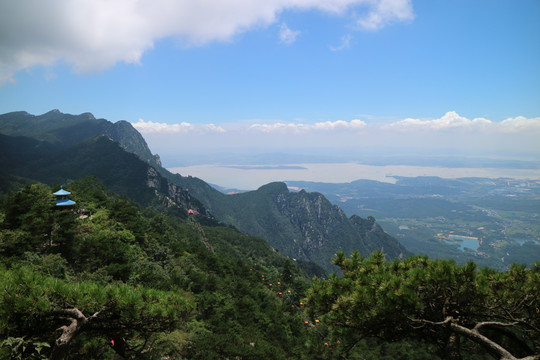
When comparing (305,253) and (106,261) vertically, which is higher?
(106,261)

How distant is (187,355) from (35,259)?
10755 mm

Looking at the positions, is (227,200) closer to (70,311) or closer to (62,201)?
(62,201)

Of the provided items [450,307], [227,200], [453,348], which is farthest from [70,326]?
[227,200]

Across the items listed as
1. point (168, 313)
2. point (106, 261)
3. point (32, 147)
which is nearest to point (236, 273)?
point (106, 261)

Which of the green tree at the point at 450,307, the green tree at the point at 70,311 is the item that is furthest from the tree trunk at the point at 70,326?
the green tree at the point at 450,307

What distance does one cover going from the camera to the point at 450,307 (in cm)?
514

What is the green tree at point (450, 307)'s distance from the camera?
4695mm

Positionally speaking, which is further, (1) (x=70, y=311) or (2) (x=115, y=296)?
(2) (x=115, y=296)

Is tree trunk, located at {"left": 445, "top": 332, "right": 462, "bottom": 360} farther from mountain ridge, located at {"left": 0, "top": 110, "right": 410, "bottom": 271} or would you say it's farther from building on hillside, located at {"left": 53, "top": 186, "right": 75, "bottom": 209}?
mountain ridge, located at {"left": 0, "top": 110, "right": 410, "bottom": 271}

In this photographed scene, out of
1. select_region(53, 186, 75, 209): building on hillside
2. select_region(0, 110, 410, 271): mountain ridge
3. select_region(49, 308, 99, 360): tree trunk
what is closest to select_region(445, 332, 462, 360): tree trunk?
select_region(49, 308, 99, 360): tree trunk

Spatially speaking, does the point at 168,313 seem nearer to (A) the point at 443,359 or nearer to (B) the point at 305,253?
(A) the point at 443,359

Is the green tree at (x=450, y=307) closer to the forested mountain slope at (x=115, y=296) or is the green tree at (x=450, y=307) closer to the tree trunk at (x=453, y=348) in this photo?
the tree trunk at (x=453, y=348)

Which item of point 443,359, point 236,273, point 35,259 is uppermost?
point 443,359

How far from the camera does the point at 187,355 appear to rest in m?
11.5
